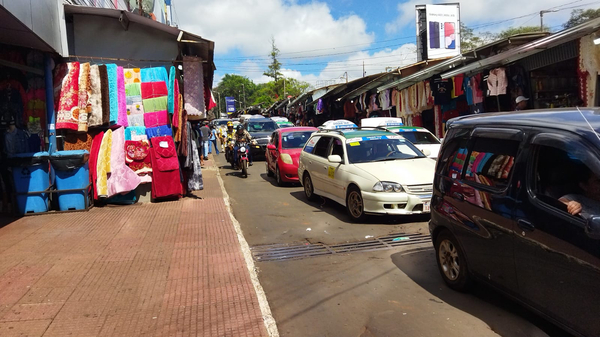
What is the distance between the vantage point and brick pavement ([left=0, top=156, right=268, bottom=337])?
4.11 m

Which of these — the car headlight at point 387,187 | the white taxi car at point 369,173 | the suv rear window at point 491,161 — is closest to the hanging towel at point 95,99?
the white taxi car at point 369,173

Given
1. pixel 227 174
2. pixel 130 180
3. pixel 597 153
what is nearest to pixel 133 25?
pixel 130 180

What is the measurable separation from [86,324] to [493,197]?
3.80m

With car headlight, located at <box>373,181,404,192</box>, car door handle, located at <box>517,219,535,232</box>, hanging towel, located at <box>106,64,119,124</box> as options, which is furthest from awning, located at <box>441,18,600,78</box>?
hanging towel, located at <box>106,64,119,124</box>

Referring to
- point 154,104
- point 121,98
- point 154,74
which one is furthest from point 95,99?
point 154,74

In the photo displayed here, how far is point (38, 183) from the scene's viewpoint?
28.4 ft

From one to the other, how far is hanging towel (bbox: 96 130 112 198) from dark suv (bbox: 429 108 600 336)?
7.06 m

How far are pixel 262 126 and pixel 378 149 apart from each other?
14.5 meters

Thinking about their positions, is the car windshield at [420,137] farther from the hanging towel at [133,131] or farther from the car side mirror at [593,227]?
the car side mirror at [593,227]

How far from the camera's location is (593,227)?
2924 mm

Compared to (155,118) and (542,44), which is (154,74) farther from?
(542,44)

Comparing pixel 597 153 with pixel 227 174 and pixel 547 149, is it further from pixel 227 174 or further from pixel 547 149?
pixel 227 174

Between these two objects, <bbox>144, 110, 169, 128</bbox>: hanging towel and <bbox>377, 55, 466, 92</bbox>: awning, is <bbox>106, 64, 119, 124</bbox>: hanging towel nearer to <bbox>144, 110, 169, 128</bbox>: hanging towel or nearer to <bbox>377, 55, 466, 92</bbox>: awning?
<bbox>144, 110, 169, 128</bbox>: hanging towel

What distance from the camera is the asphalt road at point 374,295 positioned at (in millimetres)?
4027
